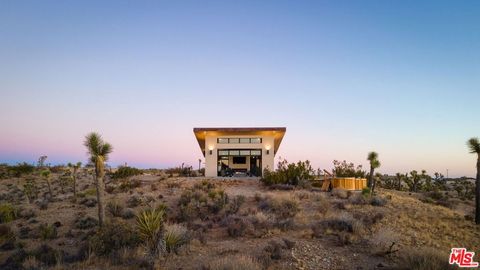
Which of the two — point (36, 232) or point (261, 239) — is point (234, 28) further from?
point (36, 232)

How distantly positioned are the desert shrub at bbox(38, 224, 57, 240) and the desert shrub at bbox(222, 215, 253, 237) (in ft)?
24.2

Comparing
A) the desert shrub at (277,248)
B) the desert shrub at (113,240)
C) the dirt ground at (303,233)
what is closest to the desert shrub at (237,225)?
the dirt ground at (303,233)

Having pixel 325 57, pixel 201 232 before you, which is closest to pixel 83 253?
pixel 201 232

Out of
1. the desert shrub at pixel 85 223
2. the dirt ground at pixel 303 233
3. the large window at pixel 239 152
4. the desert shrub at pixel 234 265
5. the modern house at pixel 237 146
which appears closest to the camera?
the desert shrub at pixel 234 265

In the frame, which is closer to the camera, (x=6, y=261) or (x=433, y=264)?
(x=433, y=264)

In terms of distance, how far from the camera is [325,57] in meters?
23.1

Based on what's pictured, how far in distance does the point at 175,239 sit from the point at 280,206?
26.0ft

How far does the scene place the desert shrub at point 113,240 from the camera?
11867 mm

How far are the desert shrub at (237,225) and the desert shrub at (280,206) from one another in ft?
6.98

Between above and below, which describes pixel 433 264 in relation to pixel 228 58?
below

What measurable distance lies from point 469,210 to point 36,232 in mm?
28853

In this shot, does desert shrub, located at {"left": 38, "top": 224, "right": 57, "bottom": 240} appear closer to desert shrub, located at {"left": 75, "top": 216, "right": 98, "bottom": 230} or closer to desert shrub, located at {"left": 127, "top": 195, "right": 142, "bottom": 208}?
desert shrub, located at {"left": 75, "top": 216, "right": 98, "bottom": 230}

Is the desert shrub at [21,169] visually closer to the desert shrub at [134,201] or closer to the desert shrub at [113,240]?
the desert shrub at [134,201]

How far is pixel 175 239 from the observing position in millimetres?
11648
